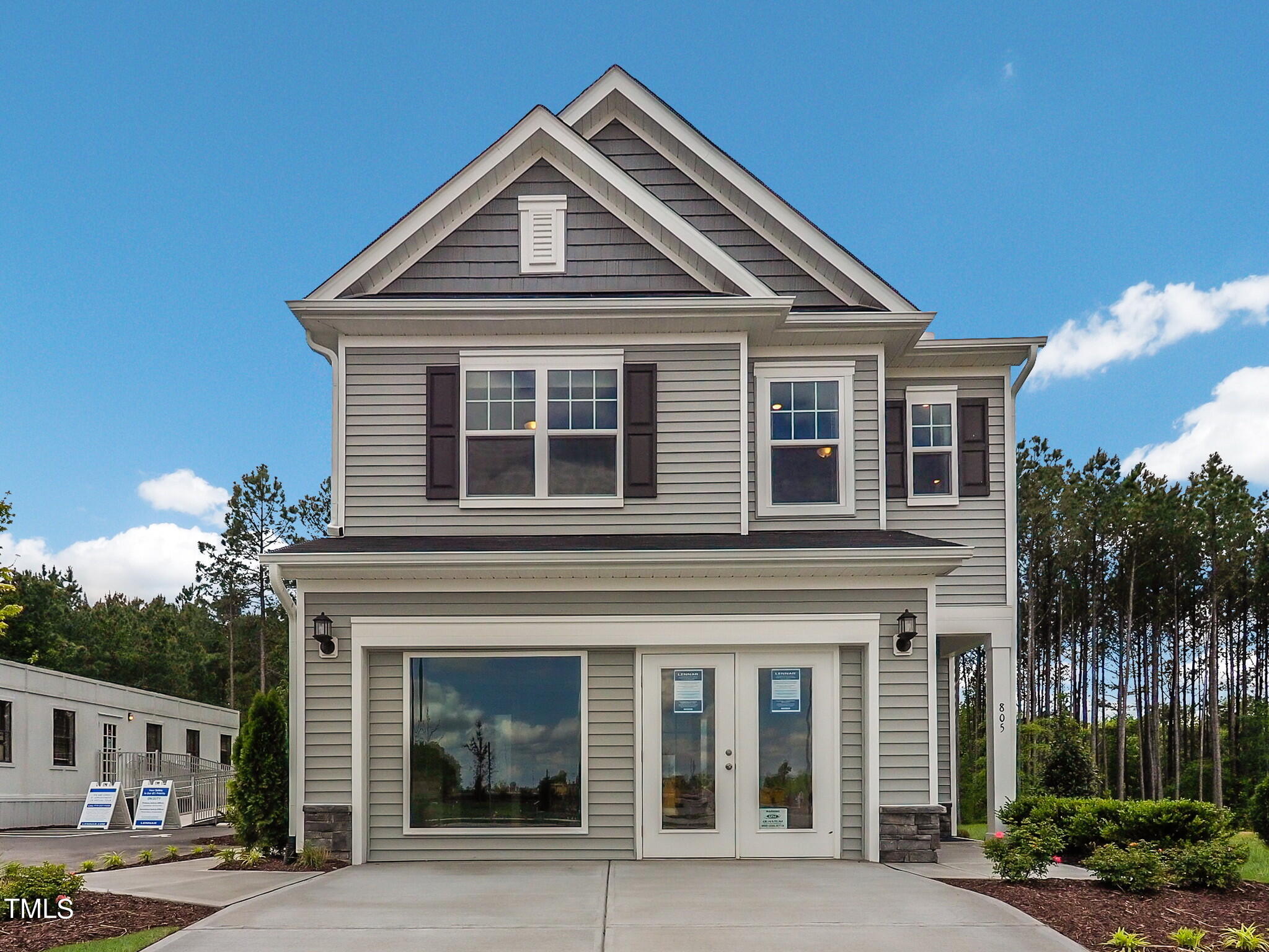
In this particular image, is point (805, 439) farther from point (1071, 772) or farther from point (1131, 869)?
point (1131, 869)

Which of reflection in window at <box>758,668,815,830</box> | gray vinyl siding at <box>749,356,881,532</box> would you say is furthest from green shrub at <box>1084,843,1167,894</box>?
gray vinyl siding at <box>749,356,881,532</box>

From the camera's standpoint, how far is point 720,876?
31.1 feet

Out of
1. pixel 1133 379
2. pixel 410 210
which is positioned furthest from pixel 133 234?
pixel 1133 379

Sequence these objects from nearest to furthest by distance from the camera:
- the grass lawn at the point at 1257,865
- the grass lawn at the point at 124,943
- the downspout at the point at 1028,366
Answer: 1. the grass lawn at the point at 124,943
2. the grass lawn at the point at 1257,865
3. the downspout at the point at 1028,366

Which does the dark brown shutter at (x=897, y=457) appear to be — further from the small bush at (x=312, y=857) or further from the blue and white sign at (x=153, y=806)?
the blue and white sign at (x=153, y=806)

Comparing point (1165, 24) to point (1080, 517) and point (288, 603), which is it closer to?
point (1080, 517)

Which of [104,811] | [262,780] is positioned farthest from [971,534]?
[104,811]

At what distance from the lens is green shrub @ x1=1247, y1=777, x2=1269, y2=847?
11.6m

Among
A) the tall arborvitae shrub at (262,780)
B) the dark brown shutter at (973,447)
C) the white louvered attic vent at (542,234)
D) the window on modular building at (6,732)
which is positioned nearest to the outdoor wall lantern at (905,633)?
the dark brown shutter at (973,447)

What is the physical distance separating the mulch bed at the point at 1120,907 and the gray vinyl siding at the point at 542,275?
6.75 meters

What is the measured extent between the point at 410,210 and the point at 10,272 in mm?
20888

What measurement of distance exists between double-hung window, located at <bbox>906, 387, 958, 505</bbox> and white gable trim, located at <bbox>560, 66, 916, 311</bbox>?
164cm

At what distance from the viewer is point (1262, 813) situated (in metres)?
11.7

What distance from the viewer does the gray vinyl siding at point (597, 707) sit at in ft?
35.0
